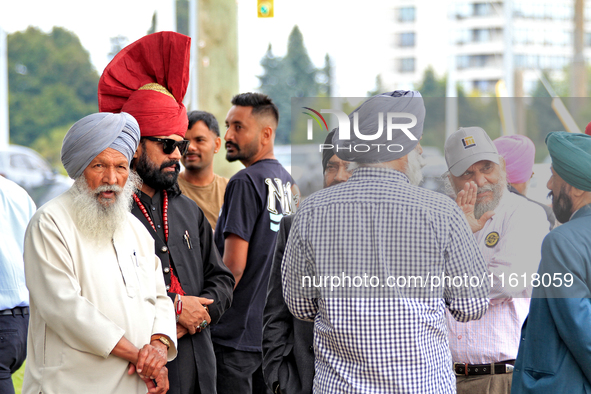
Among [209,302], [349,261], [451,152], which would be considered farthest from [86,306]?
[451,152]

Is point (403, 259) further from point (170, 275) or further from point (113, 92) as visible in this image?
point (113, 92)

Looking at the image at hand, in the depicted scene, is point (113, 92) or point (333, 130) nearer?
point (333, 130)

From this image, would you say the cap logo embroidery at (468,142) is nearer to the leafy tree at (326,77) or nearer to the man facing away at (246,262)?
the man facing away at (246,262)

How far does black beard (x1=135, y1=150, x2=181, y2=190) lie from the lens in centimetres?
310

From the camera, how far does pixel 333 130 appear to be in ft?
8.91

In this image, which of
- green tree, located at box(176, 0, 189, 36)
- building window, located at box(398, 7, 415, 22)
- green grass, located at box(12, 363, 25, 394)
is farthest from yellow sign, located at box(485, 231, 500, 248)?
building window, located at box(398, 7, 415, 22)

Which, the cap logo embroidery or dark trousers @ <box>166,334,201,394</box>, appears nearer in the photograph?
the cap logo embroidery

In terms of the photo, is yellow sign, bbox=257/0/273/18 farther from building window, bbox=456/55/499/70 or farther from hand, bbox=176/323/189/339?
building window, bbox=456/55/499/70

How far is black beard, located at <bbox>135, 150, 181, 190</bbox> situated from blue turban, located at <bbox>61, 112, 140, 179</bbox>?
335 mm

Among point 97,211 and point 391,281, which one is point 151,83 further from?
point 391,281

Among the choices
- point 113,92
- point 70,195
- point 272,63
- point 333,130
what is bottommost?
point 70,195

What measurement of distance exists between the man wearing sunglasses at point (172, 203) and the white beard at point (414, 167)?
4.08ft

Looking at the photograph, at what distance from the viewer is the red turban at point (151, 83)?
3.16 m

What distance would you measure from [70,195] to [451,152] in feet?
5.62
